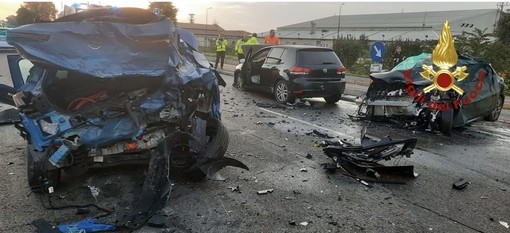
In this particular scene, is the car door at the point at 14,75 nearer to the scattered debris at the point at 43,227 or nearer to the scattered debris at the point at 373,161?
the scattered debris at the point at 43,227

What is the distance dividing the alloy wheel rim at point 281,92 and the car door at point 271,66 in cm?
33

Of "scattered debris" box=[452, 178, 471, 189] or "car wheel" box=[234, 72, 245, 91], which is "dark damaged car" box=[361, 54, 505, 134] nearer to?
"scattered debris" box=[452, 178, 471, 189]

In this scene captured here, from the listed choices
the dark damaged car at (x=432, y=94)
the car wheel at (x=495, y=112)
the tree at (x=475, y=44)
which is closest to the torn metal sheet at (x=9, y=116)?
the dark damaged car at (x=432, y=94)

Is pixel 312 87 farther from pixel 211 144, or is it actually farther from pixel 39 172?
pixel 39 172

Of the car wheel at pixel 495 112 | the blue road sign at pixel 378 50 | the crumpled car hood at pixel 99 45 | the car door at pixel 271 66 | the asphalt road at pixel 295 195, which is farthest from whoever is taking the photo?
the blue road sign at pixel 378 50

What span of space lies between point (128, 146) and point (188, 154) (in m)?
0.62

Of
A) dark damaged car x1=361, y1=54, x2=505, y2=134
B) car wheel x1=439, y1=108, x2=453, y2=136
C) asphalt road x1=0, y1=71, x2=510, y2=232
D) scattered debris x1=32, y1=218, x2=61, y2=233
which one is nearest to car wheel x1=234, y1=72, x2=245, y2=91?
dark damaged car x1=361, y1=54, x2=505, y2=134

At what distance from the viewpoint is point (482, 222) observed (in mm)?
3588

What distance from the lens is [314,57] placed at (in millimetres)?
9828

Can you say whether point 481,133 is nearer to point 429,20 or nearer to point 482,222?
point 482,222

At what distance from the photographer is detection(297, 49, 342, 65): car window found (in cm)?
977

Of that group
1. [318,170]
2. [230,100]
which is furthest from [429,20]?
[318,170]

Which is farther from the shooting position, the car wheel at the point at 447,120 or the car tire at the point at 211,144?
the car wheel at the point at 447,120

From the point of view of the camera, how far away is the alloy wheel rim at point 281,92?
10.2 meters
